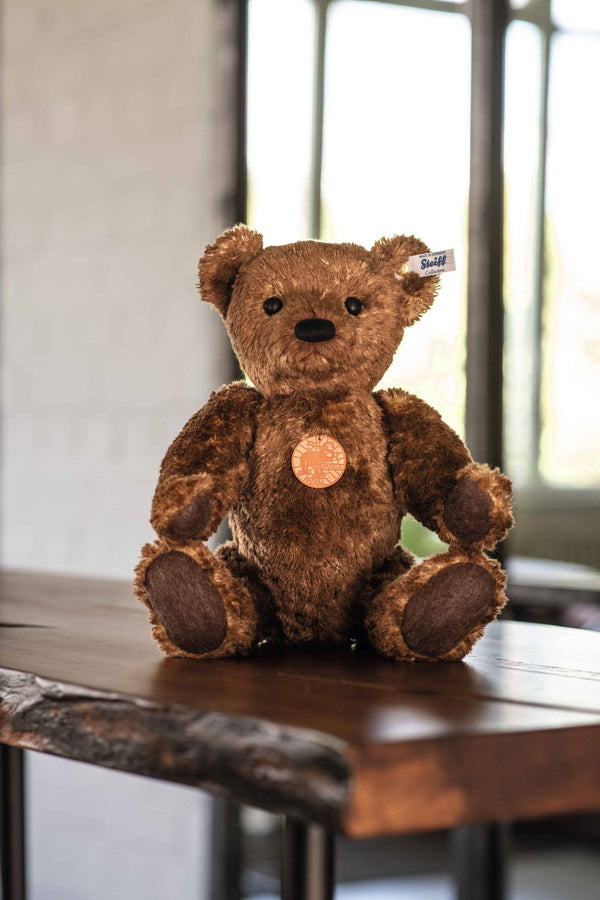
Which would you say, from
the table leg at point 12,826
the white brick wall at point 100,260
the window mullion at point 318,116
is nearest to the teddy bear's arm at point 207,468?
the table leg at point 12,826

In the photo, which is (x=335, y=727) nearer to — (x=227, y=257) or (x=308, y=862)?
(x=308, y=862)

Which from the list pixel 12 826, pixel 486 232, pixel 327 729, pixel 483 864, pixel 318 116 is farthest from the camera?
pixel 318 116

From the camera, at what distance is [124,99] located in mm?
2434

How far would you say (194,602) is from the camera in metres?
0.75

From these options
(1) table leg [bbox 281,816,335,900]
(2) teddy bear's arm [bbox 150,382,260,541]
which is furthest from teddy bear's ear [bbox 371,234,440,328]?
(1) table leg [bbox 281,816,335,900]

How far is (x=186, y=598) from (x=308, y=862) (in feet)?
0.61

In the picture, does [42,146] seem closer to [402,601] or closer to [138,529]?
[138,529]

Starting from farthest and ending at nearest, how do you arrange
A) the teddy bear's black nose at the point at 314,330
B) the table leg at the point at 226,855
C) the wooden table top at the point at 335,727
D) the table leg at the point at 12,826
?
the table leg at the point at 226,855 → the table leg at the point at 12,826 → the teddy bear's black nose at the point at 314,330 → the wooden table top at the point at 335,727

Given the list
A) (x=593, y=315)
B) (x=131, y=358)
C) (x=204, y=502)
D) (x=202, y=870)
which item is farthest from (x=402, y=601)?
(x=131, y=358)

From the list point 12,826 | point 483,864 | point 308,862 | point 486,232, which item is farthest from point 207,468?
point 486,232

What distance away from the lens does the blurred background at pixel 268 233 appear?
6.64 feet

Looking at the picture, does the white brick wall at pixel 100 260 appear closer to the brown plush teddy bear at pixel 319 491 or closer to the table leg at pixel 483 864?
the table leg at pixel 483 864

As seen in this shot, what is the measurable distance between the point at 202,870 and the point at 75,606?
1.13 m

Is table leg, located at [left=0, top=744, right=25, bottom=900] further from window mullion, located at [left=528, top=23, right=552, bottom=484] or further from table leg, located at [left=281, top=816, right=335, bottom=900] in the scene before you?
window mullion, located at [left=528, top=23, right=552, bottom=484]
